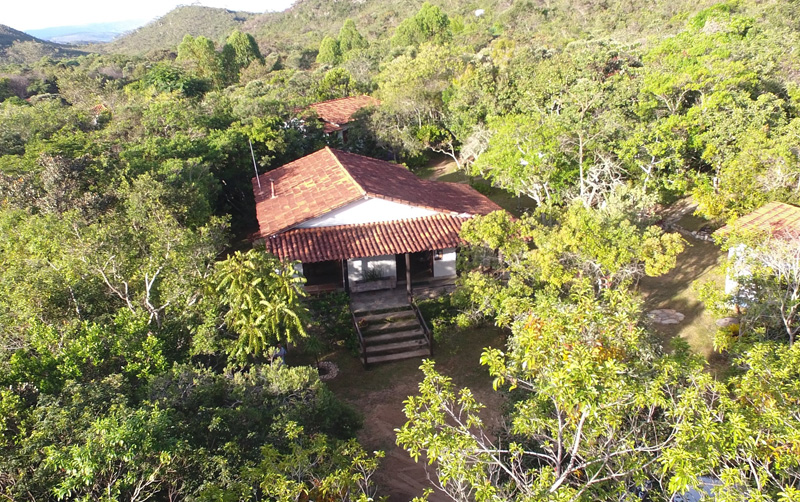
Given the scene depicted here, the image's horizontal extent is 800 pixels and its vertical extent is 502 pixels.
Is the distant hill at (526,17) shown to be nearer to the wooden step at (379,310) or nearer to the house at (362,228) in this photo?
the house at (362,228)

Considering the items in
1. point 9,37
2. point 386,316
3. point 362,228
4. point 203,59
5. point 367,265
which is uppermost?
point 9,37

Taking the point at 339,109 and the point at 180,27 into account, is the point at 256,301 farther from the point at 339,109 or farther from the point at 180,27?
the point at 180,27

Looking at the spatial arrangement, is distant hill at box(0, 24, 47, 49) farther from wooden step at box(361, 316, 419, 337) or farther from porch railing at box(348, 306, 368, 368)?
wooden step at box(361, 316, 419, 337)

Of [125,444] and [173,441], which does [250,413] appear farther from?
[125,444]

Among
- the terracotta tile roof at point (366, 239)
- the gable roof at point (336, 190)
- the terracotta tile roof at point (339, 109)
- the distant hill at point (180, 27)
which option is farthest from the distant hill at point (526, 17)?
the terracotta tile roof at point (366, 239)

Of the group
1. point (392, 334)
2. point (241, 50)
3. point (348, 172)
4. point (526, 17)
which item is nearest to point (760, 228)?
point (392, 334)

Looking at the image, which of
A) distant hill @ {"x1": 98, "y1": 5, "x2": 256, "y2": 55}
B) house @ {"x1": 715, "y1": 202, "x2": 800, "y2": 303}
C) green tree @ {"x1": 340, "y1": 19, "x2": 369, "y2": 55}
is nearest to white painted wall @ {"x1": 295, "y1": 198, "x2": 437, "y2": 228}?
house @ {"x1": 715, "y1": 202, "x2": 800, "y2": 303}
